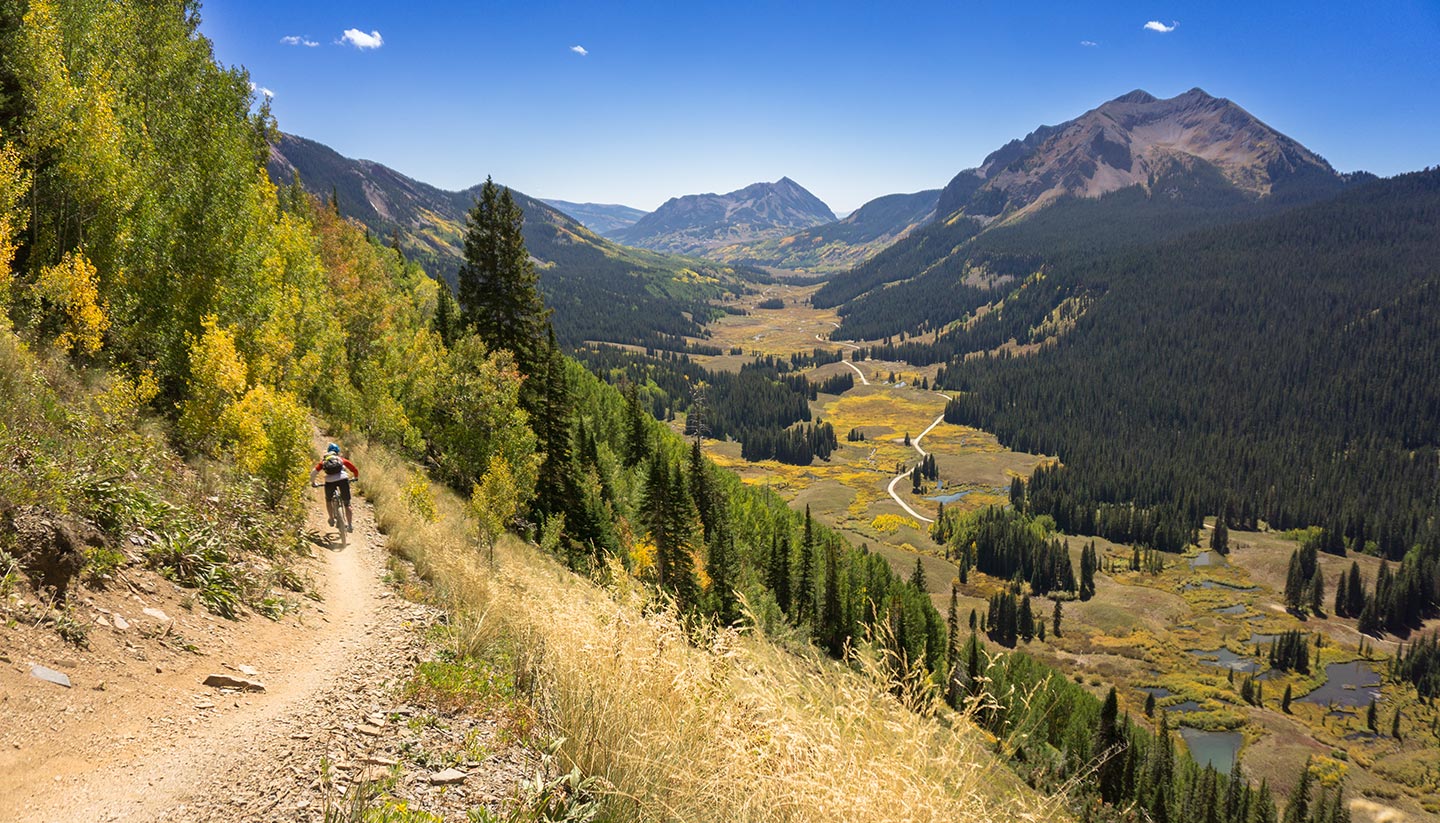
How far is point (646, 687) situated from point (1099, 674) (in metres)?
115

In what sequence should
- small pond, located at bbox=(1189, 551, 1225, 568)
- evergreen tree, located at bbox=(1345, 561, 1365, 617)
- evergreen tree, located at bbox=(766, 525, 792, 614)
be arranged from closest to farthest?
evergreen tree, located at bbox=(766, 525, 792, 614) < evergreen tree, located at bbox=(1345, 561, 1365, 617) < small pond, located at bbox=(1189, 551, 1225, 568)

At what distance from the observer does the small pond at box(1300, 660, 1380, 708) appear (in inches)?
3895

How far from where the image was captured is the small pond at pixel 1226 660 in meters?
102

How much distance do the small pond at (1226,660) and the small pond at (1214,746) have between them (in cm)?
1626

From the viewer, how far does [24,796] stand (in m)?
4.80

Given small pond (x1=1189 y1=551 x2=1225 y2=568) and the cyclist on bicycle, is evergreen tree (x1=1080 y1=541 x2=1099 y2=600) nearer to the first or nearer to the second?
small pond (x1=1189 y1=551 x2=1225 y2=568)

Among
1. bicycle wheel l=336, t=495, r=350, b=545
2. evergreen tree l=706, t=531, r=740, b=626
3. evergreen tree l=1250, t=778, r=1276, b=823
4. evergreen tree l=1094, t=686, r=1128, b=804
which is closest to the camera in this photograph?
bicycle wheel l=336, t=495, r=350, b=545

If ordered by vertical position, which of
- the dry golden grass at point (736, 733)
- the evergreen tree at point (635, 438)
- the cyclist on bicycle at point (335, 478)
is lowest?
the evergreen tree at point (635, 438)

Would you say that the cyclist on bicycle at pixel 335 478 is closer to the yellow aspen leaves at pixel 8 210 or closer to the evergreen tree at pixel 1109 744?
the yellow aspen leaves at pixel 8 210

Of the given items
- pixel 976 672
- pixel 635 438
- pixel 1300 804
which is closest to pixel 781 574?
pixel 635 438

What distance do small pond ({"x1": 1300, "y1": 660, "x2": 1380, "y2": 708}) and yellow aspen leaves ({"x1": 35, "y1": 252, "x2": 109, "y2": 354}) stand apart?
141571 mm

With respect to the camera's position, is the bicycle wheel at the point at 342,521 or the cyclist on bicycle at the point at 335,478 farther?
the cyclist on bicycle at the point at 335,478

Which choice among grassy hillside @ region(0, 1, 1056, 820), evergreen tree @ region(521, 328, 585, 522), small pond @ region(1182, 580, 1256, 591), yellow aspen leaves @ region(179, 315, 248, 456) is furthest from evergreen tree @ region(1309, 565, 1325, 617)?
yellow aspen leaves @ region(179, 315, 248, 456)

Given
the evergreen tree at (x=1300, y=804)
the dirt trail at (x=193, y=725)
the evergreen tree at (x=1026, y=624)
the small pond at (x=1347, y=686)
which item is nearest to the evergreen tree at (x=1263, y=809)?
the evergreen tree at (x=1300, y=804)
